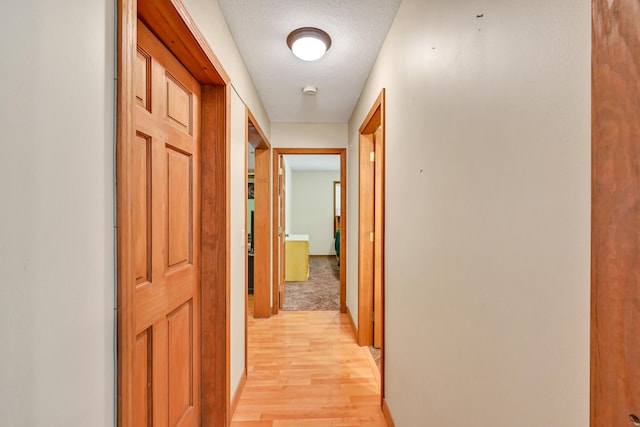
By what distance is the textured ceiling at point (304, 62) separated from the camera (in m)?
1.57

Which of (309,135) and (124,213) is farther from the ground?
(309,135)

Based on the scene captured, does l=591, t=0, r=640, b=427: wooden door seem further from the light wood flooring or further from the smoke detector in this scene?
the smoke detector

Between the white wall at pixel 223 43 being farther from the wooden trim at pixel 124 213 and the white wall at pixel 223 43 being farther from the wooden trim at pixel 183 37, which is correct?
the wooden trim at pixel 124 213

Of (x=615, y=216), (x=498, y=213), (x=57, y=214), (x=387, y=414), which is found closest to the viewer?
(x=615, y=216)

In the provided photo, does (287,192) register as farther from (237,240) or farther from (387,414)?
(387,414)


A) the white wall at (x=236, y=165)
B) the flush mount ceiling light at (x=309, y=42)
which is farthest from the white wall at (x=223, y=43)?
the flush mount ceiling light at (x=309, y=42)

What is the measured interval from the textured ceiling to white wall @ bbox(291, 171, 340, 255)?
16.1 ft

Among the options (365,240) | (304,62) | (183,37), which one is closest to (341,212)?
(365,240)

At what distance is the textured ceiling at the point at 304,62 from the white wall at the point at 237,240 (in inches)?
15.3

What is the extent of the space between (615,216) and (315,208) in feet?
24.8

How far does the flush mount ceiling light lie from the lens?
1755mm

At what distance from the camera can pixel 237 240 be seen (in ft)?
6.29

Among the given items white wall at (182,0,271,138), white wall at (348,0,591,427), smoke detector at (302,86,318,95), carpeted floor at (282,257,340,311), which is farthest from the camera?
carpeted floor at (282,257,340,311)

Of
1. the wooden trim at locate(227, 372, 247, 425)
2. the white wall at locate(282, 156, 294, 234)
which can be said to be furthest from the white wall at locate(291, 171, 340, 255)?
the wooden trim at locate(227, 372, 247, 425)
